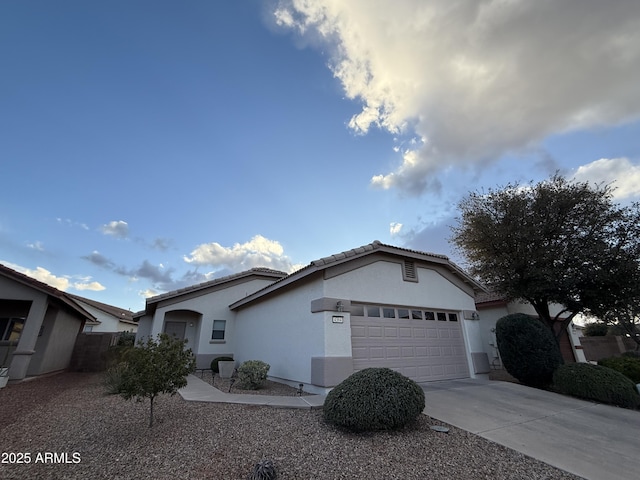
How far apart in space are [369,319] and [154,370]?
6.00 m

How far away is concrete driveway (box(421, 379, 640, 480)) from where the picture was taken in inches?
160

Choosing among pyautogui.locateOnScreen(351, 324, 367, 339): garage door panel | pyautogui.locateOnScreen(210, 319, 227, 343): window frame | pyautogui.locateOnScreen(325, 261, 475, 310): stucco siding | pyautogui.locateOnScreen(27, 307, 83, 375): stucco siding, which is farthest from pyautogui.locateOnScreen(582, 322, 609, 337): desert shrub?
pyautogui.locateOnScreen(27, 307, 83, 375): stucco siding

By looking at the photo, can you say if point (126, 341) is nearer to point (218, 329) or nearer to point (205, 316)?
point (205, 316)

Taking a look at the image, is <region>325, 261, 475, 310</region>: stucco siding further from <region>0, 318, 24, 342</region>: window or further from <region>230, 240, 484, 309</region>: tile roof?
<region>0, 318, 24, 342</region>: window

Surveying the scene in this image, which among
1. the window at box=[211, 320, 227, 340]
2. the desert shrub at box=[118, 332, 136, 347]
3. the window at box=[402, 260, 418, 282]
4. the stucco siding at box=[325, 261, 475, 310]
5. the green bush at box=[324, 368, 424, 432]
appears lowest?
the green bush at box=[324, 368, 424, 432]

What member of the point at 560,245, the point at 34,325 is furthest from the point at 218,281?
the point at 560,245

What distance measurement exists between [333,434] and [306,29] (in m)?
11.4

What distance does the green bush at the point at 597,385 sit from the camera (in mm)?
7246

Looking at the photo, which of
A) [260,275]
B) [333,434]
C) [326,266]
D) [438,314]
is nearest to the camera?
[333,434]

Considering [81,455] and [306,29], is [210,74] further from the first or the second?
[81,455]

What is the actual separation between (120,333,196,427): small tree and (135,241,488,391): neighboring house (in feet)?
12.5

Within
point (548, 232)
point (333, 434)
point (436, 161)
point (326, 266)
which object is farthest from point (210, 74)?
point (548, 232)

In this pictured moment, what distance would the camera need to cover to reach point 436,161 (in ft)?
36.5

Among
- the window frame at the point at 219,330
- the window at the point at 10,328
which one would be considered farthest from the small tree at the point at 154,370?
the window at the point at 10,328
